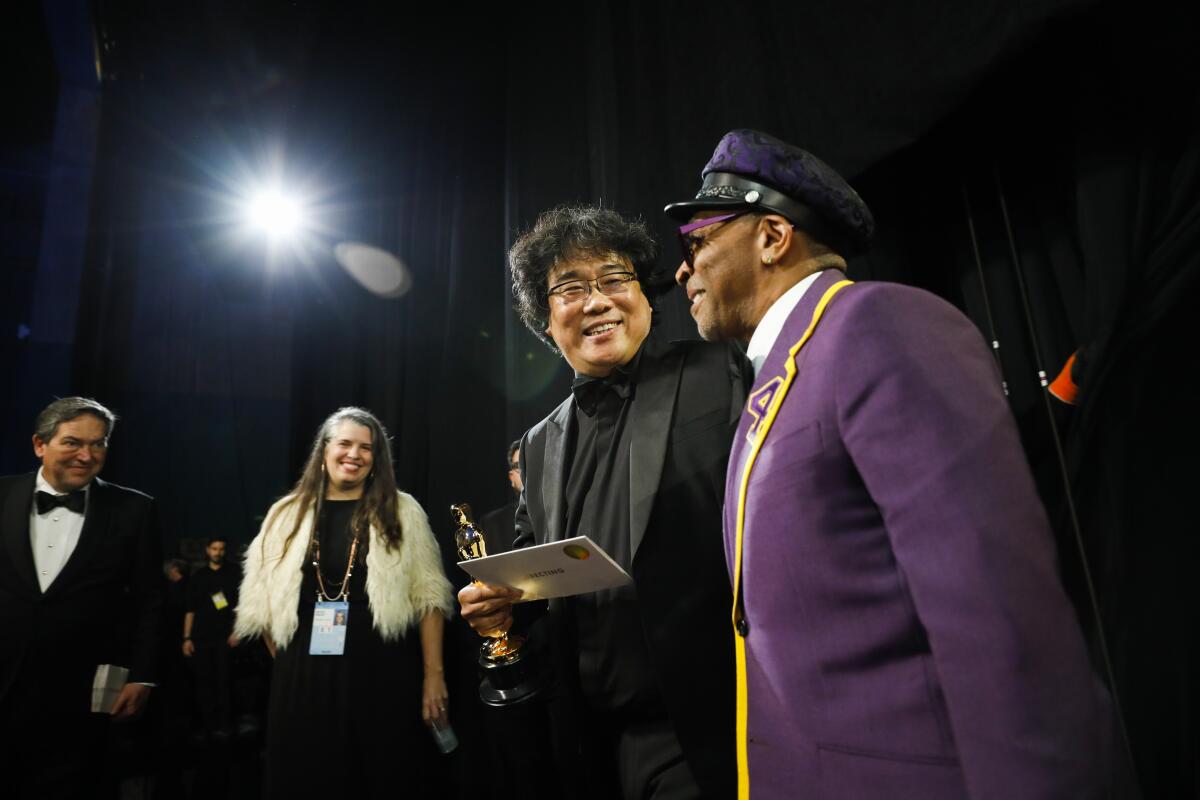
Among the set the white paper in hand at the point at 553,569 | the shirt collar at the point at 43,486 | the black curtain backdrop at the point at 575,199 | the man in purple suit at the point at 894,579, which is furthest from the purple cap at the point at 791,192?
the shirt collar at the point at 43,486

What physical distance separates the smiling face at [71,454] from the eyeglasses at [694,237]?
3055 millimetres

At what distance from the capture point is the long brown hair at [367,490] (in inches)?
117

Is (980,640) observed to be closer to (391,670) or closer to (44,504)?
(391,670)

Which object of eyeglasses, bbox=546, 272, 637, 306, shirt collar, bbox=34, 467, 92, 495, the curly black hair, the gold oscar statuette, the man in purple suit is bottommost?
the gold oscar statuette

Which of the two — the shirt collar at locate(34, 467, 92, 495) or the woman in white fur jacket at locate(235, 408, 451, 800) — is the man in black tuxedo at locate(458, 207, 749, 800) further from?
the shirt collar at locate(34, 467, 92, 495)

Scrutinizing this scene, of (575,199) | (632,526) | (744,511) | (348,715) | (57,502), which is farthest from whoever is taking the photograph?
(575,199)

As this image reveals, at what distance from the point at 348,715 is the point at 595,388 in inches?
73.6

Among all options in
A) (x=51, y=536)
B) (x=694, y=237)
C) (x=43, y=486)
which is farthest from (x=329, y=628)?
(x=694, y=237)

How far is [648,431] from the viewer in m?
1.49

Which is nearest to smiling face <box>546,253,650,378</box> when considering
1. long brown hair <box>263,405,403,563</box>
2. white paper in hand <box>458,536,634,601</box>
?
white paper in hand <box>458,536,634,601</box>

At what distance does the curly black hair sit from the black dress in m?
1.61

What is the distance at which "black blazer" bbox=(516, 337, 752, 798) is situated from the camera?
1.23m

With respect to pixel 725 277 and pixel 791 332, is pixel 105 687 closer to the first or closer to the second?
pixel 725 277

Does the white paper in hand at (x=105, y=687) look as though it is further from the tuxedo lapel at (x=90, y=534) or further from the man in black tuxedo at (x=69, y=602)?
the tuxedo lapel at (x=90, y=534)
